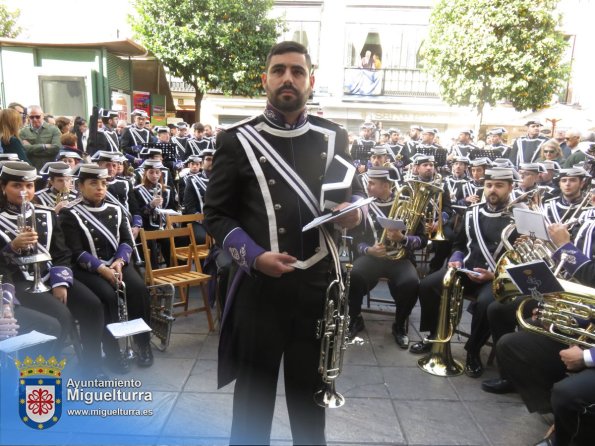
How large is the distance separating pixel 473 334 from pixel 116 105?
13.5 metres

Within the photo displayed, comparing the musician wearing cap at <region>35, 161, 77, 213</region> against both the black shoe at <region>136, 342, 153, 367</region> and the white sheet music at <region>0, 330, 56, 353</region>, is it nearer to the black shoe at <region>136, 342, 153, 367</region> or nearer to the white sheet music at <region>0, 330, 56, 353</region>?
the black shoe at <region>136, 342, 153, 367</region>

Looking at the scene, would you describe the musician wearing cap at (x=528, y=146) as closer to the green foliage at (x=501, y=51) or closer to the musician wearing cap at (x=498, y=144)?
the musician wearing cap at (x=498, y=144)

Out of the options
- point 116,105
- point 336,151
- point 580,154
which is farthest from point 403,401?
point 116,105

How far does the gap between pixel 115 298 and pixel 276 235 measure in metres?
2.56

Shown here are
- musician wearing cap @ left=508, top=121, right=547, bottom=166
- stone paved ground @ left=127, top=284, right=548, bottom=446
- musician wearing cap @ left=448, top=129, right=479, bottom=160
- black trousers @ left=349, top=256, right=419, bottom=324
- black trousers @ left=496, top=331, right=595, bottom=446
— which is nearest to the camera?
black trousers @ left=496, top=331, right=595, bottom=446

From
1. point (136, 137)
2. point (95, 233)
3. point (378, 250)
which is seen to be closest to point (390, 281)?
point (378, 250)

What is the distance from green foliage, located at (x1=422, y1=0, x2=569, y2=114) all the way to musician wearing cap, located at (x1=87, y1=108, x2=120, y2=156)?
10.6 m

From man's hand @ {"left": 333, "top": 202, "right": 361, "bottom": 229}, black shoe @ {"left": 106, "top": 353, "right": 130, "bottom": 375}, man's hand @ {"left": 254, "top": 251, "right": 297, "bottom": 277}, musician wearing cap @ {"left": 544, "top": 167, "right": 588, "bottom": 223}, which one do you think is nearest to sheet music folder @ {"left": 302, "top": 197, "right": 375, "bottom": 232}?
man's hand @ {"left": 333, "top": 202, "right": 361, "bottom": 229}

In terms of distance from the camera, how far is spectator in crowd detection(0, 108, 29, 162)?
5.95m

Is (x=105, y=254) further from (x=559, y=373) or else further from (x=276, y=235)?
(x=559, y=373)

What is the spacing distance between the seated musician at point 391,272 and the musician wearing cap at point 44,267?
2388mm

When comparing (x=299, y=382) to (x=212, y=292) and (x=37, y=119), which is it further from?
(x=37, y=119)

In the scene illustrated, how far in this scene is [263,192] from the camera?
2.02m

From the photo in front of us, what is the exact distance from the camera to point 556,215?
511 centimetres
